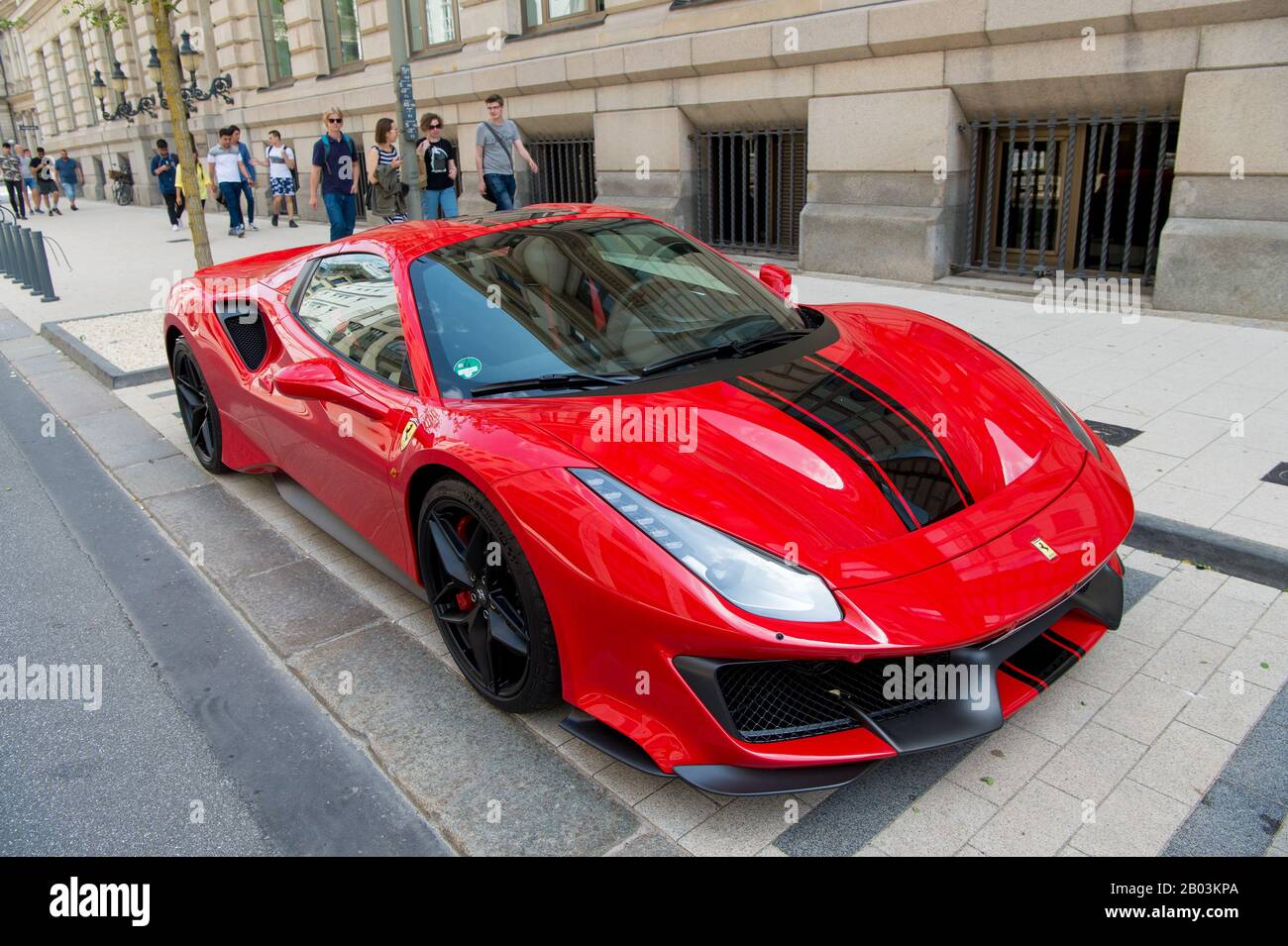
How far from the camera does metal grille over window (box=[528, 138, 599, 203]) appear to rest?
14.8m

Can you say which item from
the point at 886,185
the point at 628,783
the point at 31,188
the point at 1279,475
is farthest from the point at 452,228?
the point at 31,188

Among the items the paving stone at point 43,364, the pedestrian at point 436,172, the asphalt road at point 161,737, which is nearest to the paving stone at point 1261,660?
the asphalt road at point 161,737

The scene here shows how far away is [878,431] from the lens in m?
2.92

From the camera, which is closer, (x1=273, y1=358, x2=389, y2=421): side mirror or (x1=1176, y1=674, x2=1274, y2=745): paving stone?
(x1=1176, y1=674, x2=1274, y2=745): paving stone

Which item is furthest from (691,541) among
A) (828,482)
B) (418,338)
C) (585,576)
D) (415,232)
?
(415,232)

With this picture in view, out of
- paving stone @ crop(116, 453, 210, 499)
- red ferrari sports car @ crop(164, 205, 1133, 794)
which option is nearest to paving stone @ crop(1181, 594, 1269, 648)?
red ferrari sports car @ crop(164, 205, 1133, 794)

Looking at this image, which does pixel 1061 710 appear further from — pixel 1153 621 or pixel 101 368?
pixel 101 368

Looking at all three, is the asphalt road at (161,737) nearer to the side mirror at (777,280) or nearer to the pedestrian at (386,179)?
the side mirror at (777,280)

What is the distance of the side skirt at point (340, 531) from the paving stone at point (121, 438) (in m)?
1.74

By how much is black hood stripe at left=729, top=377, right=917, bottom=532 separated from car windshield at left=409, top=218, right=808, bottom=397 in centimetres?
33

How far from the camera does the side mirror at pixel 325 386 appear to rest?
349 centimetres

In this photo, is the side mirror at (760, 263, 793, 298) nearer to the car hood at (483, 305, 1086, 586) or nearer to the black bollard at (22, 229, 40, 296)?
the car hood at (483, 305, 1086, 586)

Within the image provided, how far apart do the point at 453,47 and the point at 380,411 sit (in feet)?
49.7

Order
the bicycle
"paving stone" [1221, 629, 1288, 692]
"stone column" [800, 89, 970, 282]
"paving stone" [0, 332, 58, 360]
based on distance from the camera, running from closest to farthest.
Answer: "paving stone" [1221, 629, 1288, 692]
"paving stone" [0, 332, 58, 360]
"stone column" [800, 89, 970, 282]
the bicycle
